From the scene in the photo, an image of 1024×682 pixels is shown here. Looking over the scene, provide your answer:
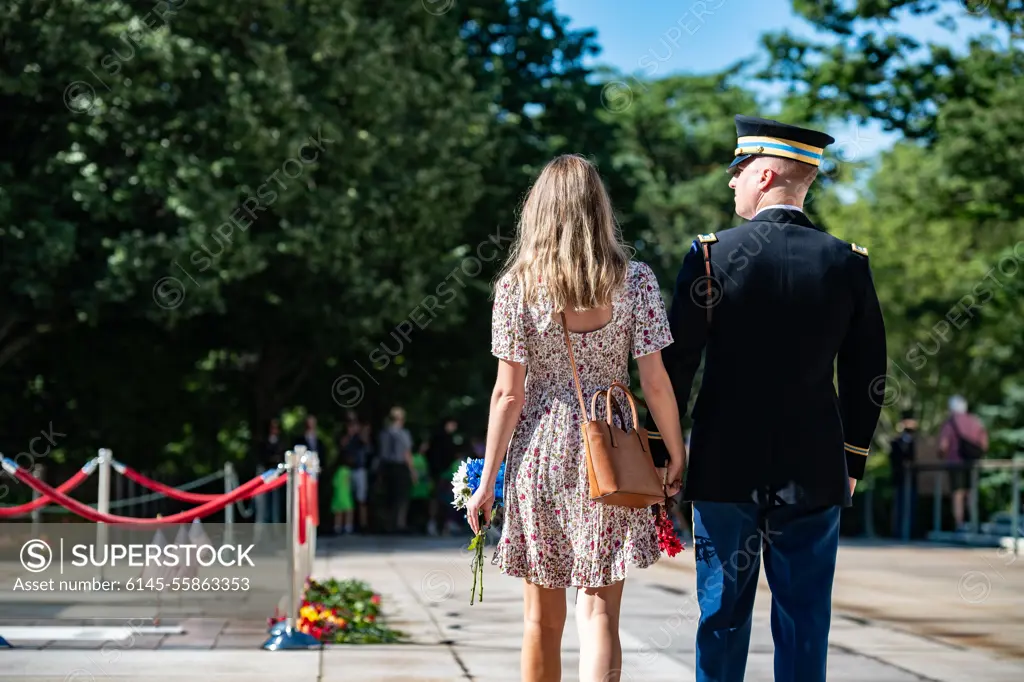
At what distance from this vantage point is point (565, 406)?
4824 mm

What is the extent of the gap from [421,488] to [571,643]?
52.0ft

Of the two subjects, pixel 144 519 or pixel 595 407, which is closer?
pixel 595 407

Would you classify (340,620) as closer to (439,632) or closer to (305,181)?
(439,632)

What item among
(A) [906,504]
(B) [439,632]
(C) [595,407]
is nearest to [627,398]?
(C) [595,407]

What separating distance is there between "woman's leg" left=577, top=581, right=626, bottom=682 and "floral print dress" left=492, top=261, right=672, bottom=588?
0.05 meters

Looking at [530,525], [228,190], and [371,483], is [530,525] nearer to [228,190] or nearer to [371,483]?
[228,190]

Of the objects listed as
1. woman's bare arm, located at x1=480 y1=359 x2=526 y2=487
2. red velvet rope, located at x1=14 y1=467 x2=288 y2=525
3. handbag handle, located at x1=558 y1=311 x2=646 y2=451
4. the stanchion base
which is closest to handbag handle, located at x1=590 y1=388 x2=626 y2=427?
handbag handle, located at x1=558 y1=311 x2=646 y2=451

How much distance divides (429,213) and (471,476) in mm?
18684

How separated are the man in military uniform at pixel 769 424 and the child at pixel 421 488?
20295 mm

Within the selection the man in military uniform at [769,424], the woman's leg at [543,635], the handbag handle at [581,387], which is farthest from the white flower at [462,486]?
the man in military uniform at [769,424]

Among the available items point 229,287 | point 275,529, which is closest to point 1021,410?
point 229,287

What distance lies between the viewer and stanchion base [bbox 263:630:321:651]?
28.8ft

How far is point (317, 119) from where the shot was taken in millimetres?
21703

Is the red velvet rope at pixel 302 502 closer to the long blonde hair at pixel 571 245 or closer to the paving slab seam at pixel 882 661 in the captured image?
the paving slab seam at pixel 882 661
